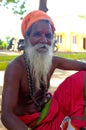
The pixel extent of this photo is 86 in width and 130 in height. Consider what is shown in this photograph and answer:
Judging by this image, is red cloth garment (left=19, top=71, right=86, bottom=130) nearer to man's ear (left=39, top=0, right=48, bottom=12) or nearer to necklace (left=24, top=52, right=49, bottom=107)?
necklace (left=24, top=52, right=49, bottom=107)

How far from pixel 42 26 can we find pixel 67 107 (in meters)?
0.64

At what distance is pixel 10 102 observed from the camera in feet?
8.81

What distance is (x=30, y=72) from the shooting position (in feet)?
9.53

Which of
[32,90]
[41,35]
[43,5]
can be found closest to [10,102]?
[32,90]

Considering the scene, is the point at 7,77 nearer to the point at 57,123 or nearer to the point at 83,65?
the point at 57,123

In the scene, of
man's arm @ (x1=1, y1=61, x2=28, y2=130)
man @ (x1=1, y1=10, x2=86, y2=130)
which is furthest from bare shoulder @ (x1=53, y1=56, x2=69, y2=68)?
man's arm @ (x1=1, y1=61, x2=28, y2=130)

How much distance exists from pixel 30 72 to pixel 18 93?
0.67 feet

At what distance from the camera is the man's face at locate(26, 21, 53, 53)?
9.54 ft

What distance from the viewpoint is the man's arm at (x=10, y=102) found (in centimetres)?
265

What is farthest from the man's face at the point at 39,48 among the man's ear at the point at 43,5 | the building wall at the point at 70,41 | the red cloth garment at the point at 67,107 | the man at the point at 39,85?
the building wall at the point at 70,41

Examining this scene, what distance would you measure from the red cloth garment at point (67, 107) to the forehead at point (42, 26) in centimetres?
42

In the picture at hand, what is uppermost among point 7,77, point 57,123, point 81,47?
point 7,77

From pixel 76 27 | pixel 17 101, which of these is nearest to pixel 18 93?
pixel 17 101

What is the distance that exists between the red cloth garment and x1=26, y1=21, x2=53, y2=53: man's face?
12.5 inches
